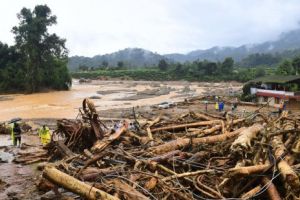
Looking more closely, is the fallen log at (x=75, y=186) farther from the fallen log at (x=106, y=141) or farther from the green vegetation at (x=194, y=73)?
the green vegetation at (x=194, y=73)

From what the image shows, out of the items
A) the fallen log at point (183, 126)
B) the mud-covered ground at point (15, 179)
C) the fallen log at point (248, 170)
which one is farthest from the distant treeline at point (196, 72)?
the fallen log at point (248, 170)

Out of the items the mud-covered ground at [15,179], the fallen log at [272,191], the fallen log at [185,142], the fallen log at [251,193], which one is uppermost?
the fallen log at [185,142]

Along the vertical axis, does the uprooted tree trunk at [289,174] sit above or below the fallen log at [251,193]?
above

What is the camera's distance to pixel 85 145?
1326cm

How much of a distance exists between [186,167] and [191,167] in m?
0.11

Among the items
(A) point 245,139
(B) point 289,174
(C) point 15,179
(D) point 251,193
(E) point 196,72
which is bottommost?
(C) point 15,179

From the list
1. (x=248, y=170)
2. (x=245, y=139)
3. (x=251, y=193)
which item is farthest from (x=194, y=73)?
(x=251, y=193)

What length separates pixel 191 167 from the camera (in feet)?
29.5

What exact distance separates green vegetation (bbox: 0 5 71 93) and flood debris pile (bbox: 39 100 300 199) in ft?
182

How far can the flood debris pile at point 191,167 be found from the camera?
24.0 ft

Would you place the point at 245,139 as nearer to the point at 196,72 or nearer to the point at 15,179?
the point at 15,179

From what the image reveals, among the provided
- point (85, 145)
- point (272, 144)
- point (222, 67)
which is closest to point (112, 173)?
point (272, 144)

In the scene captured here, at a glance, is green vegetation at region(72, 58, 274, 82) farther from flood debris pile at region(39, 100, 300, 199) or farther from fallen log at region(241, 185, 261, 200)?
fallen log at region(241, 185, 261, 200)

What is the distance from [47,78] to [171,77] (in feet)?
126
